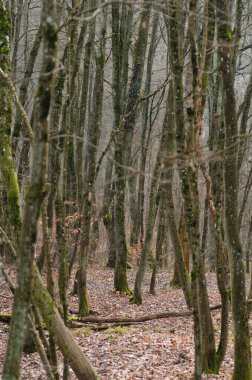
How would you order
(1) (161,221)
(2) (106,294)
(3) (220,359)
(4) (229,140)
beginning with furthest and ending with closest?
(1) (161,221) → (2) (106,294) → (3) (220,359) → (4) (229,140)

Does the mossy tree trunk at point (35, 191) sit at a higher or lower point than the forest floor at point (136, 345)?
higher

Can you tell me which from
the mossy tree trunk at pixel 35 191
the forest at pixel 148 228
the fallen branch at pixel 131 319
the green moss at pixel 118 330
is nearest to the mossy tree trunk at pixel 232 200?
the forest at pixel 148 228

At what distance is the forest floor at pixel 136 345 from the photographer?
783 cm

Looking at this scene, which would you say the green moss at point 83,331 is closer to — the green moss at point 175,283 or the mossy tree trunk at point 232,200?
the mossy tree trunk at point 232,200

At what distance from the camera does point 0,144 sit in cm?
619

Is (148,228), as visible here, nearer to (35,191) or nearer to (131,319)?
(131,319)

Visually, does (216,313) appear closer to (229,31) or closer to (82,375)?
(82,375)

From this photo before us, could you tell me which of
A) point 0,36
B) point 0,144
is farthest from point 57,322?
point 0,36

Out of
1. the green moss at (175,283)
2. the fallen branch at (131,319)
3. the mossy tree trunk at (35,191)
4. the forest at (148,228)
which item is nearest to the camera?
the mossy tree trunk at (35,191)

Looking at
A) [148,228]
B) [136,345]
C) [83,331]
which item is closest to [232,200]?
[136,345]

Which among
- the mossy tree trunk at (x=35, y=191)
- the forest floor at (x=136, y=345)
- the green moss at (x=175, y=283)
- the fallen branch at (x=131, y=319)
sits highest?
the mossy tree trunk at (x=35, y=191)

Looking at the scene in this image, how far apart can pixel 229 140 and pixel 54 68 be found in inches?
126

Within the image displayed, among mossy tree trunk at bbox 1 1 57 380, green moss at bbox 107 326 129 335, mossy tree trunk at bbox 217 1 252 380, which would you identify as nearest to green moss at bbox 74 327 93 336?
green moss at bbox 107 326 129 335

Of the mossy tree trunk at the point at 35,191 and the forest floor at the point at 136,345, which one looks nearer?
the mossy tree trunk at the point at 35,191
